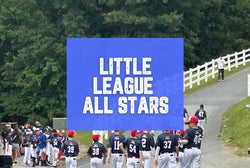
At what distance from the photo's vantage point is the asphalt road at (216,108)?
3056 centimetres

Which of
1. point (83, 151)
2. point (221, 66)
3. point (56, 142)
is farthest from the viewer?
point (221, 66)

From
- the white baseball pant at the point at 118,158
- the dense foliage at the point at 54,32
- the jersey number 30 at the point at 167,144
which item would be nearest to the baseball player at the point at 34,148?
the white baseball pant at the point at 118,158

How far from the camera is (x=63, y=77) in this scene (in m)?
59.4

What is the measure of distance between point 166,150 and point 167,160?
34 centimetres

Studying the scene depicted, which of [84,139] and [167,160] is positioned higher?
[167,160]

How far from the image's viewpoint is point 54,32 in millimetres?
59000

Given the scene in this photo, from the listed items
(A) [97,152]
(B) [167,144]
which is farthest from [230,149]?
(A) [97,152]

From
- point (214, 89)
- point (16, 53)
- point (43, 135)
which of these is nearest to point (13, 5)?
point (16, 53)

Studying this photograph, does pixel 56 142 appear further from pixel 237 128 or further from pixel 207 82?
pixel 207 82

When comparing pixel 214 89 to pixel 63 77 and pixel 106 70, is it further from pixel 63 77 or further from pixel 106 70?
pixel 106 70

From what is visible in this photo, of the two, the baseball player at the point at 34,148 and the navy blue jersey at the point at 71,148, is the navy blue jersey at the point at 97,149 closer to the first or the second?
the navy blue jersey at the point at 71,148

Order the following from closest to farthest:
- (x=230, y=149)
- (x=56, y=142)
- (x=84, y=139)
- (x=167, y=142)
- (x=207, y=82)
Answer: (x=167, y=142) < (x=230, y=149) < (x=56, y=142) < (x=84, y=139) < (x=207, y=82)

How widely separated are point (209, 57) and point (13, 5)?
18.1 meters

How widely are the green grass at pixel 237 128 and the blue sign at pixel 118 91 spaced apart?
7.04 meters
